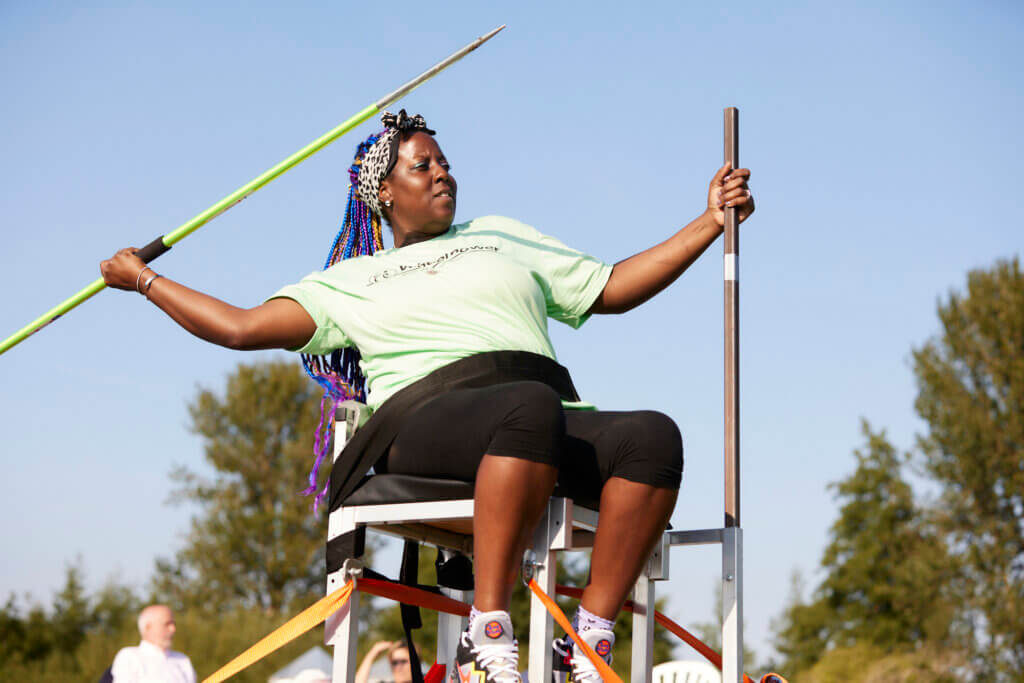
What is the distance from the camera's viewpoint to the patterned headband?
306 centimetres

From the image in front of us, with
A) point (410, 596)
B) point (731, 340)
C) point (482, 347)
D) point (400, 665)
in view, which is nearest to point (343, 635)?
point (410, 596)

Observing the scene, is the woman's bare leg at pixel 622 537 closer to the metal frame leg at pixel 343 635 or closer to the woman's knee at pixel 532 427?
the woman's knee at pixel 532 427

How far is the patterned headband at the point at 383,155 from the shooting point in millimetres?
3062

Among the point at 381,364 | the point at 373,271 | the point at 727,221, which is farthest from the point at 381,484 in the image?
the point at 727,221

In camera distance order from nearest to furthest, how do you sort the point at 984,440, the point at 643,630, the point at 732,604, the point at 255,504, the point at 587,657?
1. the point at 587,657
2. the point at 732,604
3. the point at 643,630
4. the point at 984,440
5. the point at 255,504

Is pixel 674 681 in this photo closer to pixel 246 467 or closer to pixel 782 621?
pixel 782 621

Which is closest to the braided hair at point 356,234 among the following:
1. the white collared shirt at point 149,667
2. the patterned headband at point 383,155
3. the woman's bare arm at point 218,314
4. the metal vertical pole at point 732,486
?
the patterned headband at point 383,155

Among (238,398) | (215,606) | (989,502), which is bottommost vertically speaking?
(215,606)

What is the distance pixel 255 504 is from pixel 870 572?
48.0 feet

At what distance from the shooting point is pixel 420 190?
2.99 meters

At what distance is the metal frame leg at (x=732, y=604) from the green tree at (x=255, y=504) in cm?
2501

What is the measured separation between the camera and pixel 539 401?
2.18 metres

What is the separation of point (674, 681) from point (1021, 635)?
19.0 m

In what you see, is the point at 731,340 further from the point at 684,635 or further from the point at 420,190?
the point at 420,190
